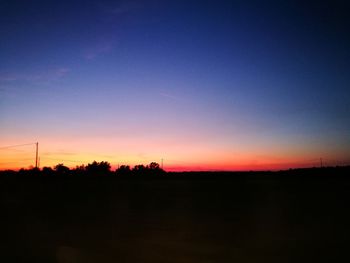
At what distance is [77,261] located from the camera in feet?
30.1

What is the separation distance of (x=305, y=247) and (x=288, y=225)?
3.94 meters

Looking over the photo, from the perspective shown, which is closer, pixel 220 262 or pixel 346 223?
pixel 220 262

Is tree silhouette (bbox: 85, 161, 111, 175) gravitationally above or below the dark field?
above

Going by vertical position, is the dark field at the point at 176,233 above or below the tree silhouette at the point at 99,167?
below

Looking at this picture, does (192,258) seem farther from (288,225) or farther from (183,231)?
(288,225)

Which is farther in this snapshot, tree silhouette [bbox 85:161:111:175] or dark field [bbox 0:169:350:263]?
tree silhouette [bbox 85:161:111:175]

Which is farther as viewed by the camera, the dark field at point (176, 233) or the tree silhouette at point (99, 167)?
the tree silhouette at point (99, 167)

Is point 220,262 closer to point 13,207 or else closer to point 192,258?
point 192,258

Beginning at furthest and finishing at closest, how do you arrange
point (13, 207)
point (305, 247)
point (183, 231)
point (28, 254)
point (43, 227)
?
1. point (13, 207)
2. point (43, 227)
3. point (183, 231)
4. point (305, 247)
5. point (28, 254)

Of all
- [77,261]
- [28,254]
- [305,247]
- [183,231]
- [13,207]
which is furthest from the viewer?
[13,207]

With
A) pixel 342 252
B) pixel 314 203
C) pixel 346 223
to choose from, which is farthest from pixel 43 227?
pixel 314 203

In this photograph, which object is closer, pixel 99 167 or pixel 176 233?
pixel 176 233

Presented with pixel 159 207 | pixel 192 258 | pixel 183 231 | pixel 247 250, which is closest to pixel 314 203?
pixel 159 207

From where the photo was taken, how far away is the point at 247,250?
1058 centimetres
